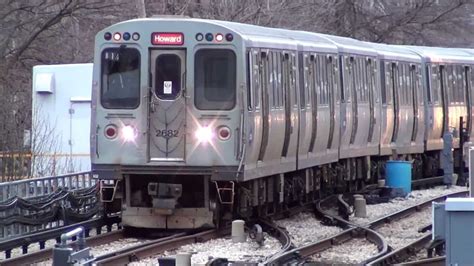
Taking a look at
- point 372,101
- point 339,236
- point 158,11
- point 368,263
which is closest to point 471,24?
point 158,11

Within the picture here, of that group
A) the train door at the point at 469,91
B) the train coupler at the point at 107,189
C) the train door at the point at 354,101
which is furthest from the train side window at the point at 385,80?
the train coupler at the point at 107,189

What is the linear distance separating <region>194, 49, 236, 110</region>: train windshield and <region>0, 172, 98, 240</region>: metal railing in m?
2.15

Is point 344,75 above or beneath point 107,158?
above

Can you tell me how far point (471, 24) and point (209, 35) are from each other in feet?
118

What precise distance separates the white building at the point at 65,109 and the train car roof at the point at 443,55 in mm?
9039

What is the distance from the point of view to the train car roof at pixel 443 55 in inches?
1200

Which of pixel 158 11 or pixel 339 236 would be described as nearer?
pixel 339 236

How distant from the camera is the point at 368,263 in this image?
13508 millimetres

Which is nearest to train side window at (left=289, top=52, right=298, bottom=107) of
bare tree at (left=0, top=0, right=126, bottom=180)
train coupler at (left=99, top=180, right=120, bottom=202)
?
train coupler at (left=99, top=180, right=120, bottom=202)

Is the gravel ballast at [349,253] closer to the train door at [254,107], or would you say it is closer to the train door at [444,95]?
the train door at [254,107]

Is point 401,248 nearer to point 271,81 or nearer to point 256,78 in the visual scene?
point 256,78

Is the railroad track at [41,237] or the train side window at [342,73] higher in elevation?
the train side window at [342,73]

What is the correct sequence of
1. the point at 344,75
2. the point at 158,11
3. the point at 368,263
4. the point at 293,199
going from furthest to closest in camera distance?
1. the point at 158,11
2. the point at 344,75
3. the point at 293,199
4. the point at 368,263

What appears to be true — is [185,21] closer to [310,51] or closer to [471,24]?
[310,51]
